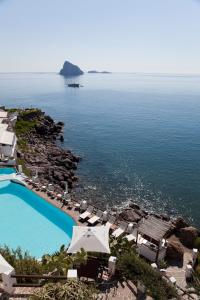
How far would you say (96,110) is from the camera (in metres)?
90.3

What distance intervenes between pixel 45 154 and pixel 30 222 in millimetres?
22769

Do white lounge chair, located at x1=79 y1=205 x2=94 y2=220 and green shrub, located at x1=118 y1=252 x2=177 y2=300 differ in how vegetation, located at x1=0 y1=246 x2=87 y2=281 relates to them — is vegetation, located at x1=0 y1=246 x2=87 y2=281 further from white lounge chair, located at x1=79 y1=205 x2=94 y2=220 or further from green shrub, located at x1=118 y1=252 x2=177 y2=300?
white lounge chair, located at x1=79 y1=205 x2=94 y2=220

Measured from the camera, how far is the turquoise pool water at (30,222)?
1864cm

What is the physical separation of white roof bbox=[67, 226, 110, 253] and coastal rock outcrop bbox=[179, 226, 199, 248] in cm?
841

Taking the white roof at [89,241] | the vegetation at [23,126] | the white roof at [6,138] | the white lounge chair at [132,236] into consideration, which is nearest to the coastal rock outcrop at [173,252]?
the white lounge chair at [132,236]

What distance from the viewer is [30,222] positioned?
2067 cm

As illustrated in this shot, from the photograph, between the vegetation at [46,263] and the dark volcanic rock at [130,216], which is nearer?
the vegetation at [46,263]

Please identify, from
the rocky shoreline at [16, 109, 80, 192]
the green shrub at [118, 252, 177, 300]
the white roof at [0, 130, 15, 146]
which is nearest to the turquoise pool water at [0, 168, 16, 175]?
the rocky shoreline at [16, 109, 80, 192]

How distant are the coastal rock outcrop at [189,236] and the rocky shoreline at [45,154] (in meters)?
13.7

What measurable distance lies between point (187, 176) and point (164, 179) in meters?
3.49

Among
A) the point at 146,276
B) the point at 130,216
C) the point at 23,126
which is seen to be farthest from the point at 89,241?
the point at 23,126

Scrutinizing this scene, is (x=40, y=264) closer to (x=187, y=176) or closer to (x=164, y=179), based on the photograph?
(x=164, y=179)

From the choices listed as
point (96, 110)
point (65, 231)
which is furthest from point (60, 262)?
point (96, 110)

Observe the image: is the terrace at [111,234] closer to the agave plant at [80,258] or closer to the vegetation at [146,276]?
the agave plant at [80,258]
